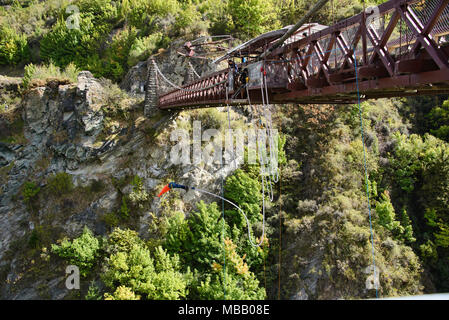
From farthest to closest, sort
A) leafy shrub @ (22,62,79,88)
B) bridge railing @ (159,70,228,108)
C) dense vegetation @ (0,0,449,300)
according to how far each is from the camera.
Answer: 1. leafy shrub @ (22,62,79,88)
2. dense vegetation @ (0,0,449,300)
3. bridge railing @ (159,70,228,108)

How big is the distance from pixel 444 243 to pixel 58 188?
20807 mm

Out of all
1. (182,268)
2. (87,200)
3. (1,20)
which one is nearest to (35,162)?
(87,200)

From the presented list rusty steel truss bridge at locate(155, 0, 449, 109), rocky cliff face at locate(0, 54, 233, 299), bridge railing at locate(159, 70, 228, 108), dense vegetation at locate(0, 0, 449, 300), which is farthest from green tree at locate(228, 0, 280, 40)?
rusty steel truss bridge at locate(155, 0, 449, 109)

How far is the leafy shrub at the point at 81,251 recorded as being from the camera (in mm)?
13102

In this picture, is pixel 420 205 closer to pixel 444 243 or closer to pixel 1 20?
pixel 444 243

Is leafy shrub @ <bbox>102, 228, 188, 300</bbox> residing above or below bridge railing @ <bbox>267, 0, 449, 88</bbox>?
below

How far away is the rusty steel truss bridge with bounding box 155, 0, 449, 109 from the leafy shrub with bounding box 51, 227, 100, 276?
10.4 meters

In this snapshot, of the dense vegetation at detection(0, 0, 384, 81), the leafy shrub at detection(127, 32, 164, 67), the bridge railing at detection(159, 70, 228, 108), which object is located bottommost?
the bridge railing at detection(159, 70, 228, 108)

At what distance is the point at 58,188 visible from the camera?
1580cm

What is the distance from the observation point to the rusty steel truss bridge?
3.81 m

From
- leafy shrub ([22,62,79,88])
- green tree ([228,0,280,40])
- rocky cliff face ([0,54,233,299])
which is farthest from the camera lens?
green tree ([228,0,280,40])

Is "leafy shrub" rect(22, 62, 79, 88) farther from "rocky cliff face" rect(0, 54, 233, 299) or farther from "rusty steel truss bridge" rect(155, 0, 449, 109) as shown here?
"rusty steel truss bridge" rect(155, 0, 449, 109)

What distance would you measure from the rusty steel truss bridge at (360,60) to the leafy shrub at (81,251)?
1042cm

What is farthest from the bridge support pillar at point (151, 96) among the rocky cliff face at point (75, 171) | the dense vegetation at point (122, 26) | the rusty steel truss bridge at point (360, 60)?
the rusty steel truss bridge at point (360, 60)
